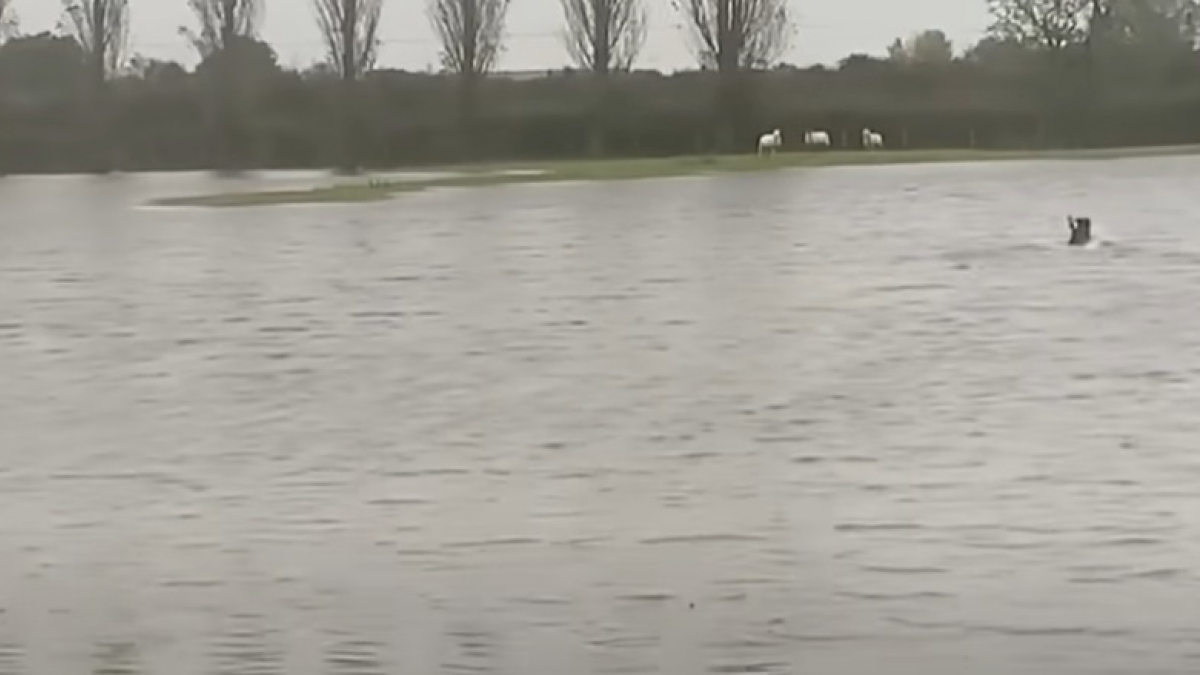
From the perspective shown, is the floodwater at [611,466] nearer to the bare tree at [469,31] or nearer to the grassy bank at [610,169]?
the grassy bank at [610,169]

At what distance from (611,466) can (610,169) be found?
49.1 meters

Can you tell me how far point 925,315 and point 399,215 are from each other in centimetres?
1994

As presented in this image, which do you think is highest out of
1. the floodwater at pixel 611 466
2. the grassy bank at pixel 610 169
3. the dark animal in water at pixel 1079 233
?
the floodwater at pixel 611 466

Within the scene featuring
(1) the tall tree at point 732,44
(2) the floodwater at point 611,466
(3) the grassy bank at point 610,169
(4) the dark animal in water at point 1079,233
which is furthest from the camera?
(1) the tall tree at point 732,44

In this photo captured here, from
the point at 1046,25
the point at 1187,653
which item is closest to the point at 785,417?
the point at 1187,653

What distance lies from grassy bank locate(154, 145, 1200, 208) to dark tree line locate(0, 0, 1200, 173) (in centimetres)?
270

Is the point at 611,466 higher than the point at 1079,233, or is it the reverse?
the point at 611,466

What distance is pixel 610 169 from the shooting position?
198 feet

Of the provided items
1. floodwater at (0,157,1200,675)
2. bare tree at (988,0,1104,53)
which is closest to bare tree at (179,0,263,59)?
bare tree at (988,0,1104,53)

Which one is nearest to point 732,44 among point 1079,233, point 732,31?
point 732,31

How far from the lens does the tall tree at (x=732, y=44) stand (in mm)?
71688

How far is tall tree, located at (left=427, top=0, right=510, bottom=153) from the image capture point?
76938 millimetres

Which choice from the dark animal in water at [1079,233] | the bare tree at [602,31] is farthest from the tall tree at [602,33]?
the dark animal in water at [1079,233]

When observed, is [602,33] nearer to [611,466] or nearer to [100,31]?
[100,31]
